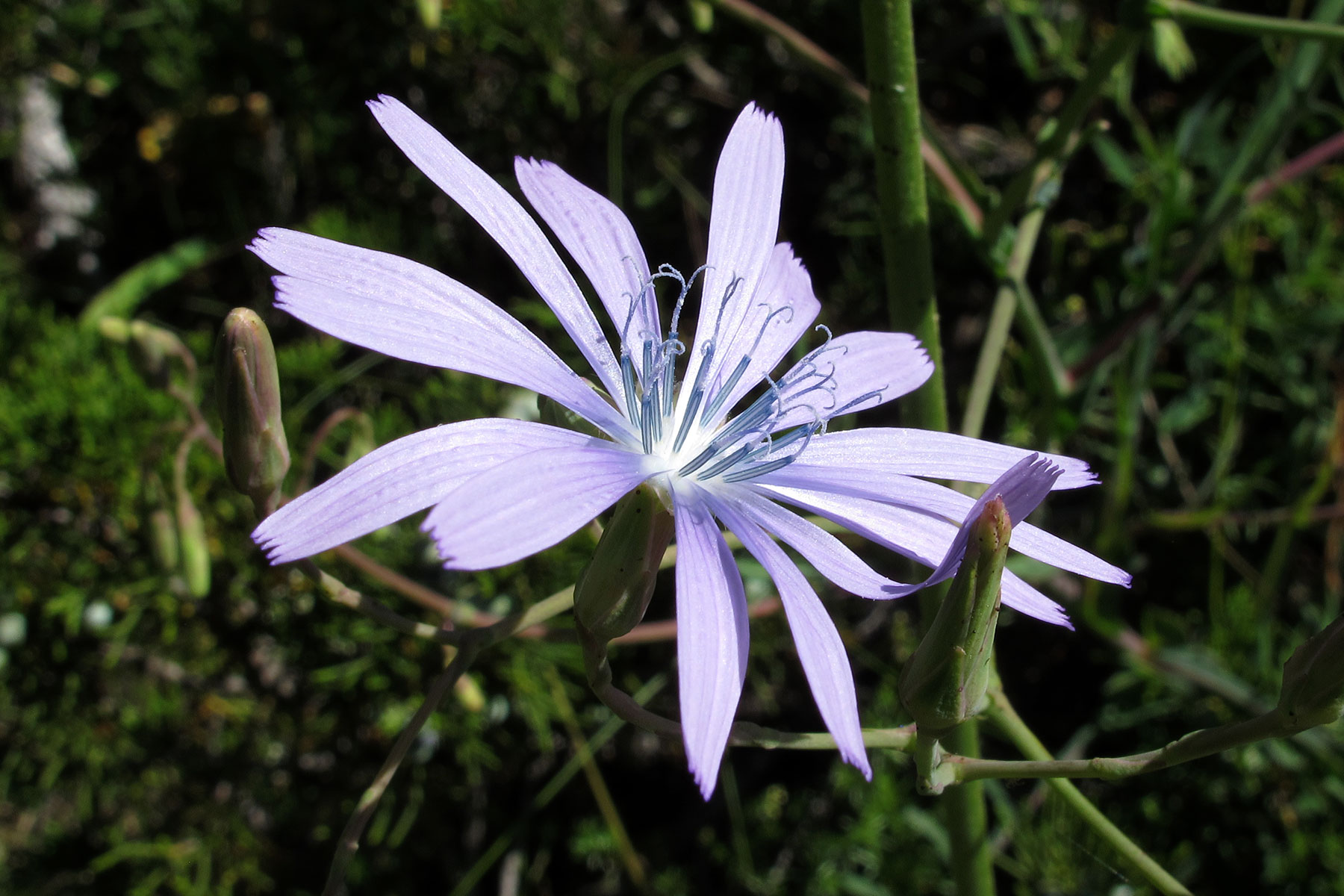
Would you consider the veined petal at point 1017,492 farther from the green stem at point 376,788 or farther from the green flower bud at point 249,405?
the green flower bud at point 249,405

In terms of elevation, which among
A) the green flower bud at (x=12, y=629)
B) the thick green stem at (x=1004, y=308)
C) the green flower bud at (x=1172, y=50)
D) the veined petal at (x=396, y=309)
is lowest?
the green flower bud at (x=12, y=629)

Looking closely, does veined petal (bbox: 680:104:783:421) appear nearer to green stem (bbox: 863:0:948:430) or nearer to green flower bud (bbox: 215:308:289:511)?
green stem (bbox: 863:0:948:430)

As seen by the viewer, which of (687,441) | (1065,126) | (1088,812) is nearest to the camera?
(1088,812)

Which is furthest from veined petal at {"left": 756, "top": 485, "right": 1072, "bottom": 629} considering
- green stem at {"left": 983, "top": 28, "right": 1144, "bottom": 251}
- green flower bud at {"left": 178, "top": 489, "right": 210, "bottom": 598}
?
green flower bud at {"left": 178, "top": 489, "right": 210, "bottom": 598}

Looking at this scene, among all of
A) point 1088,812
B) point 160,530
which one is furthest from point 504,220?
point 160,530

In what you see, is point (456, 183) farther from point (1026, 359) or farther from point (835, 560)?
point (1026, 359)

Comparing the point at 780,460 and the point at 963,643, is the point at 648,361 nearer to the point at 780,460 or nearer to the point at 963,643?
the point at 780,460

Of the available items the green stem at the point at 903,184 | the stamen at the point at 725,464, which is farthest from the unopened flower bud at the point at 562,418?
the green stem at the point at 903,184
